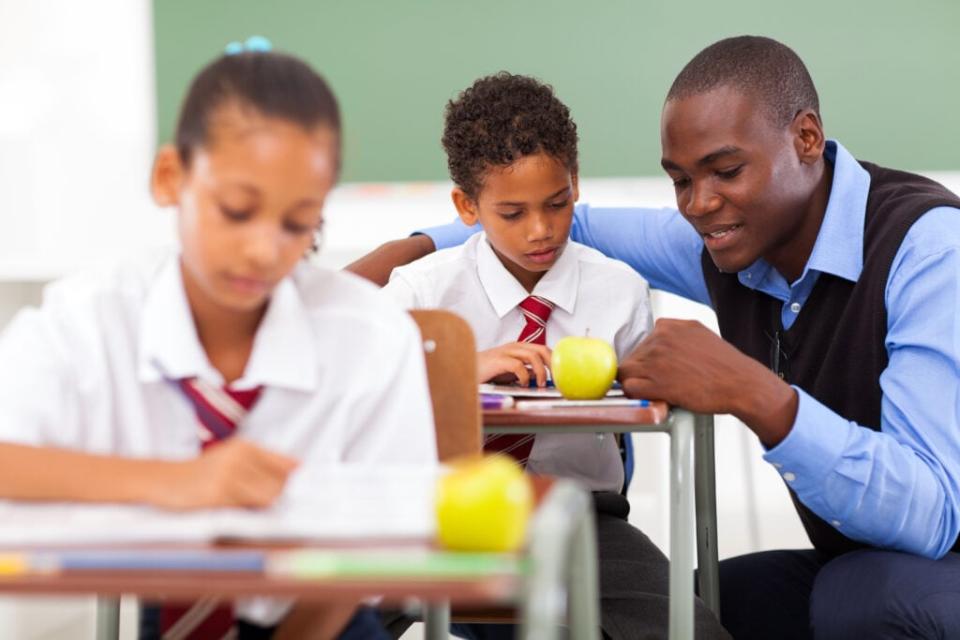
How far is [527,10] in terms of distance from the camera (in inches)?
175

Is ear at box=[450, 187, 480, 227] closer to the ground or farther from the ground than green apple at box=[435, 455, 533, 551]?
farther from the ground

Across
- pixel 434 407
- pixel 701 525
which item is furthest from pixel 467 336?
pixel 701 525

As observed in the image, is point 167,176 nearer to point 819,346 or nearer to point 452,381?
point 452,381

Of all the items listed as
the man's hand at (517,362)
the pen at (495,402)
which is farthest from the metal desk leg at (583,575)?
the man's hand at (517,362)

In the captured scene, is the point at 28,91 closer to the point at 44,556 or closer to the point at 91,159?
the point at 91,159

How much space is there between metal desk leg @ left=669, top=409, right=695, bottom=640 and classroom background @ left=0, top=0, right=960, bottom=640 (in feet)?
7.85

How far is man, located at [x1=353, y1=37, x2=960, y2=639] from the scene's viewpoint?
1.87 meters

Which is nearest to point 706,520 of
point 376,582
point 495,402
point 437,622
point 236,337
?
point 495,402

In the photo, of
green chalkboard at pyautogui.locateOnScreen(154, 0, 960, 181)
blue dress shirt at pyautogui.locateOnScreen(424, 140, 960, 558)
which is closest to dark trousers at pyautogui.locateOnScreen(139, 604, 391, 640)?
blue dress shirt at pyautogui.locateOnScreen(424, 140, 960, 558)

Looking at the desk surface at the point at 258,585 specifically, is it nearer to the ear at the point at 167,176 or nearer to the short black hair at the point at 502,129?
the ear at the point at 167,176

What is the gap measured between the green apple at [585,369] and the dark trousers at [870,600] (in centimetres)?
48

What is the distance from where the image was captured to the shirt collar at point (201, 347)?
138 centimetres

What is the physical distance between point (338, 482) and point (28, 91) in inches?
160

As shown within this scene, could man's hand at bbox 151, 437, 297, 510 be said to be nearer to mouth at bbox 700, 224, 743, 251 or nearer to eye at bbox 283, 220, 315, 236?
eye at bbox 283, 220, 315, 236
